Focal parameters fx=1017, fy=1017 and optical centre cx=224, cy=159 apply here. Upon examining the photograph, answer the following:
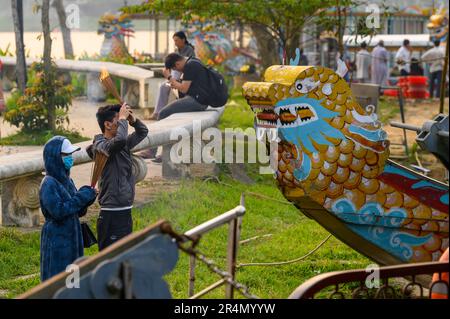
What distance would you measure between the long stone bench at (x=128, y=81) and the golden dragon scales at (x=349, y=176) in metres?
11.1

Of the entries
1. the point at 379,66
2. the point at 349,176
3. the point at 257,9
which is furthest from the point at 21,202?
the point at 379,66

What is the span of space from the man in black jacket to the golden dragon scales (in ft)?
3.48

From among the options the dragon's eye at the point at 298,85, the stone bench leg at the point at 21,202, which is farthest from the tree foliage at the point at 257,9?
the dragon's eye at the point at 298,85

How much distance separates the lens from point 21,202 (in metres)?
10.0

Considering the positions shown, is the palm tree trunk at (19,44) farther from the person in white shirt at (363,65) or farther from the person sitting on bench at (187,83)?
the person in white shirt at (363,65)

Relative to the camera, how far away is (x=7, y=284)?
8.27m

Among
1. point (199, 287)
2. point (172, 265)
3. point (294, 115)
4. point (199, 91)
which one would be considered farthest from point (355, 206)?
point (199, 91)

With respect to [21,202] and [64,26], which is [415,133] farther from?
[64,26]

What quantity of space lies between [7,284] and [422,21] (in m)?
33.1

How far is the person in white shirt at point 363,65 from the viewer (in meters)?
26.3

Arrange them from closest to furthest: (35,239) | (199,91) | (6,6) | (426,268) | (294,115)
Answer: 1. (426,268)
2. (294,115)
3. (35,239)
4. (199,91)
5. (6,6)

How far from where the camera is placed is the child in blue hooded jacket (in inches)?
272

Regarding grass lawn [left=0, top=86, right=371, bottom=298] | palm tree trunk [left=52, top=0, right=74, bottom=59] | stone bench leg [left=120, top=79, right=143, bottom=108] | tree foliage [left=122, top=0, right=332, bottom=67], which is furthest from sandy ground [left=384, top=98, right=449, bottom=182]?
palm tree trunk [left=52, top=0, right=74, bottom=59]
